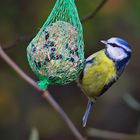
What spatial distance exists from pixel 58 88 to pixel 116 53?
12.3 ft

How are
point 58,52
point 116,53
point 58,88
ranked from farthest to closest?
1. point 58,88
2. point 116,53
3. point 58,52

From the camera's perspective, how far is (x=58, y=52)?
10.9 feet

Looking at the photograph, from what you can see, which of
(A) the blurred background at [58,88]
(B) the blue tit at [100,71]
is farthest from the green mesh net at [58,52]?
(A) the blurred background at [58,88]

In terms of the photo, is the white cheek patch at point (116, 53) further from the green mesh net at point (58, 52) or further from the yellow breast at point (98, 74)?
the green mesh net at point (58, 52)

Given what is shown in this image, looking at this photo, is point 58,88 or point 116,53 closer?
point 116,53

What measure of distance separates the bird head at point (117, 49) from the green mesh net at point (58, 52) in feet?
0.60

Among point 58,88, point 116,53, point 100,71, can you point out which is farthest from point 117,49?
point 58,88

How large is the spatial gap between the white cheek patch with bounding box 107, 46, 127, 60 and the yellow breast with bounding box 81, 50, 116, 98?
0.18 ft

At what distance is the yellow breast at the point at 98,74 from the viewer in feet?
11.6

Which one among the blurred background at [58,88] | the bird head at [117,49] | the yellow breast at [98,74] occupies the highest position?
the bird head at [117,49]

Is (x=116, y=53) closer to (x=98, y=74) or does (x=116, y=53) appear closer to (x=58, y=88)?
(x=98, y=74)

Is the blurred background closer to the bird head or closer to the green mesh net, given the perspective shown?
the bird head

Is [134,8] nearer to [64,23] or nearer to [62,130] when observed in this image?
[62,130]

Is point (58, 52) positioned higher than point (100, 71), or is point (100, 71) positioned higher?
point (58, 52)
